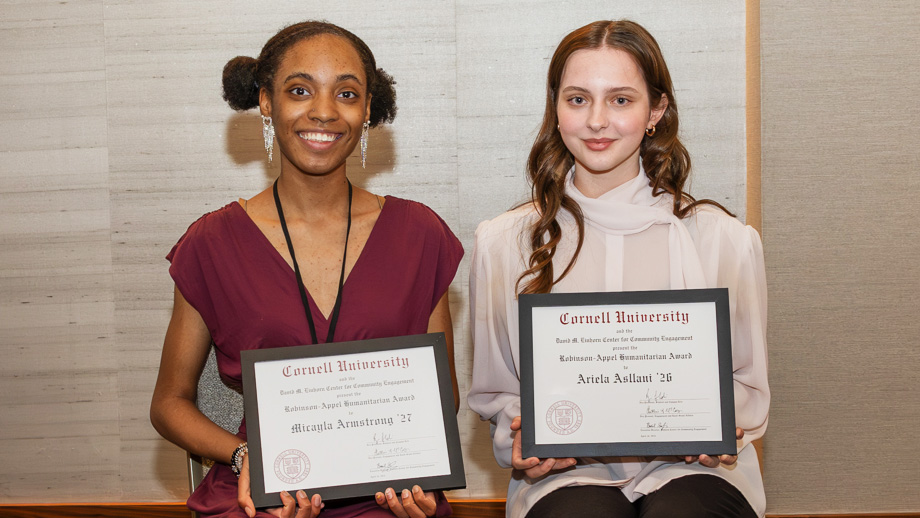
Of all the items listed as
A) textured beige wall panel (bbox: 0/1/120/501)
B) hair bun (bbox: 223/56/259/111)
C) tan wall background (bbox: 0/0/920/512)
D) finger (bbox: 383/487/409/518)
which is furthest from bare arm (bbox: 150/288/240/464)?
textured beige wall panel (bbox: 0/1/120/501)

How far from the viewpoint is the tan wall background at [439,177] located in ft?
11.0

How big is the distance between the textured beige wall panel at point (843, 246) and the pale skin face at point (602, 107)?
4.68 ft

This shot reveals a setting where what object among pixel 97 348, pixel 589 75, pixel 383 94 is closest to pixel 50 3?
pixel 97 348

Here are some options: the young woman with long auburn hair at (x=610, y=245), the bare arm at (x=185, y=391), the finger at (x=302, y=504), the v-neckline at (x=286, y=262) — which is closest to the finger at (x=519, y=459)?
the young woman with long auburn hair at (x=610, y=245)

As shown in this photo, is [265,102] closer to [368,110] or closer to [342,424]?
[368,110]

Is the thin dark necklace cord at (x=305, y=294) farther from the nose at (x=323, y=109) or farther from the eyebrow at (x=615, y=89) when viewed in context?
the eyebrow at (x=615, y=89)

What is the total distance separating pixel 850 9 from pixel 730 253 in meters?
1.68

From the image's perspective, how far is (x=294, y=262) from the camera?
2.25 metres

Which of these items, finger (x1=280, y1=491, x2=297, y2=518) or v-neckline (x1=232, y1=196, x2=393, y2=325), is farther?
v-neckline (x1=232, y1=196, x2=393, y2=325)

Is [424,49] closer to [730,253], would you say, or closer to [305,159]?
[305,159]

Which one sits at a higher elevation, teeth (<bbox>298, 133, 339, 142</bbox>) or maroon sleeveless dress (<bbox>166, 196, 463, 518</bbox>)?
teeth (<bbox>298, 133, 339, 142</bbox>)

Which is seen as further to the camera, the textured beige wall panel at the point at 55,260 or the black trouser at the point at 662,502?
the textured beige wall panel at the point at 55,260

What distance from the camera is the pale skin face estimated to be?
217 centimetres

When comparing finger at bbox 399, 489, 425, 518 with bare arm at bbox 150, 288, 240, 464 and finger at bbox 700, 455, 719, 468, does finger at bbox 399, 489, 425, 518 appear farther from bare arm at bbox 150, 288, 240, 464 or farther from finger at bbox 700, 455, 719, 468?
finger at bbox 700, 455, 719, 468
